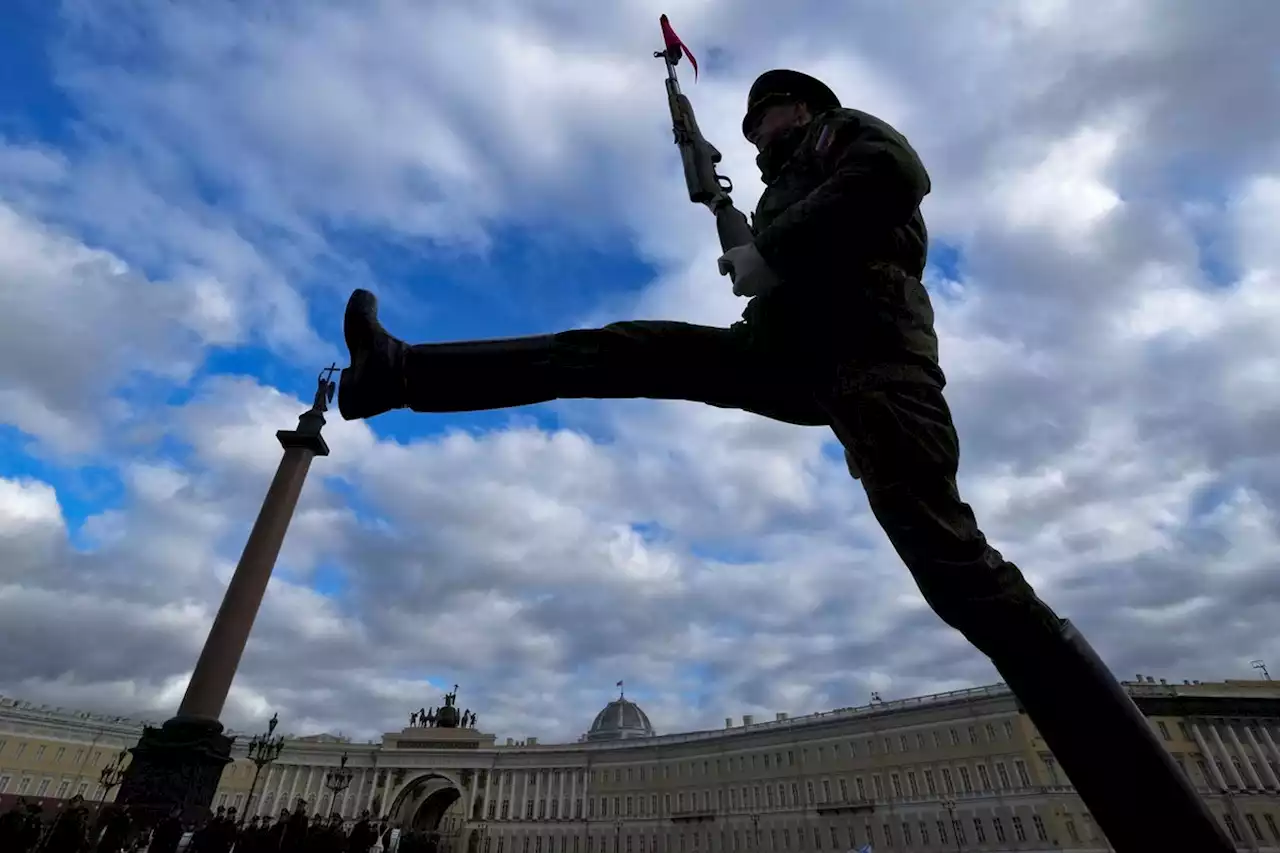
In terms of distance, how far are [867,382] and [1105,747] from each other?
1.35 meters

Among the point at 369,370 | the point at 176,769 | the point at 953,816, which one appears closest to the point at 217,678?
the point at 176,769

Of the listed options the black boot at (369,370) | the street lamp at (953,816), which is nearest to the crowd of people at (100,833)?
the black boot at (369,370)

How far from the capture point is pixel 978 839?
50.6 m

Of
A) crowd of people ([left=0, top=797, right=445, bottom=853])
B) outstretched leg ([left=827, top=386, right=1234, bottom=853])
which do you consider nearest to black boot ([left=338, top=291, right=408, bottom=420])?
outstretched leg ([left=827, top=386, right=1234, bottom=853])

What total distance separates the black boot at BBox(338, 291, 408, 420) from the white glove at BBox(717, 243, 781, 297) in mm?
1307

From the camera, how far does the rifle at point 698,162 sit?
3498mm

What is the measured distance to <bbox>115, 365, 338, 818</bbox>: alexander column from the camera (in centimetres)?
1313

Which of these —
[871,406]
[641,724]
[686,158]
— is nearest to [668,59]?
[686,158]

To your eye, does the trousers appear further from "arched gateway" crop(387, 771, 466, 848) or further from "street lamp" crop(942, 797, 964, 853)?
"arched gateway" crop(387, 771, 466, 848)

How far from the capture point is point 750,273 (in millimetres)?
2477

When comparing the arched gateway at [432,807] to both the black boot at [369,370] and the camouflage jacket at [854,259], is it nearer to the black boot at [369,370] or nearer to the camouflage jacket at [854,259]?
the black boot at [369,370]

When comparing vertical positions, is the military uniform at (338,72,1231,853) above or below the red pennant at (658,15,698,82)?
below

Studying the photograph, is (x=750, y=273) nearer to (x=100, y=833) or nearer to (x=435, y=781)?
(x=100, y=833)

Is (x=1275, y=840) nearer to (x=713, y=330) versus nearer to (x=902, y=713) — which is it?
(x=902, y=713)
